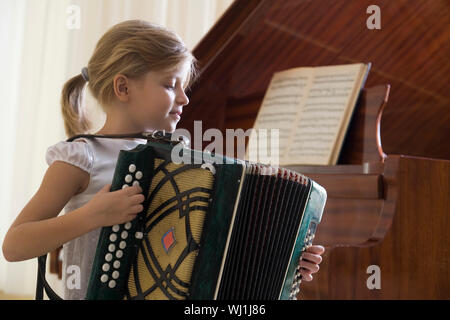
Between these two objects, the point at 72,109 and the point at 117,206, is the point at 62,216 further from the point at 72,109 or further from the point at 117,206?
the point at 72,109

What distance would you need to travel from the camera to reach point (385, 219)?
149 cm

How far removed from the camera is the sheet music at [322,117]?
1748 millimetres

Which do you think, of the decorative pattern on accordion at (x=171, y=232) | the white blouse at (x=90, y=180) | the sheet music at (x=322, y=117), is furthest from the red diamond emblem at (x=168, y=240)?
the sheet music at (x=322, y=117)

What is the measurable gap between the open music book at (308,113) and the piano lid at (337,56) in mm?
100

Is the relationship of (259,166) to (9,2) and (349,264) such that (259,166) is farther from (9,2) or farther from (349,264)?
(9,2)

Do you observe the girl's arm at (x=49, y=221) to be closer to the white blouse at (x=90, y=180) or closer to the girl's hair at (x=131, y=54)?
the white blouse at (x=90, y=180)

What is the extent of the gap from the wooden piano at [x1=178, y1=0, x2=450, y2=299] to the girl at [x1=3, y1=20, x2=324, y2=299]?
1.17 feet

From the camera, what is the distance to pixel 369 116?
68.1 inches

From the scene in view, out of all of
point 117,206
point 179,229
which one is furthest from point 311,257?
point 117,206

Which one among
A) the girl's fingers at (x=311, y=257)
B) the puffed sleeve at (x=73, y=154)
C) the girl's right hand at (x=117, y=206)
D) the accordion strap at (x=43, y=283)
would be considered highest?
the puffed sleeve at (x=73, y=154)

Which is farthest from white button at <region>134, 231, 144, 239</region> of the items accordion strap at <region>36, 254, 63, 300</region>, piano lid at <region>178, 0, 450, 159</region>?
piano lid at <region>178, 0, 450, 159</region>

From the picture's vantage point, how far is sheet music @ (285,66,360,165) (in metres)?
1.75

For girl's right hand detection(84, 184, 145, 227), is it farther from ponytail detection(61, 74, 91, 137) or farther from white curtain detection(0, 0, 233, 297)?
white curtain detection(0, 0, 233, 297)

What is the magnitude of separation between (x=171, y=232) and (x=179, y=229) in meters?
0.02
